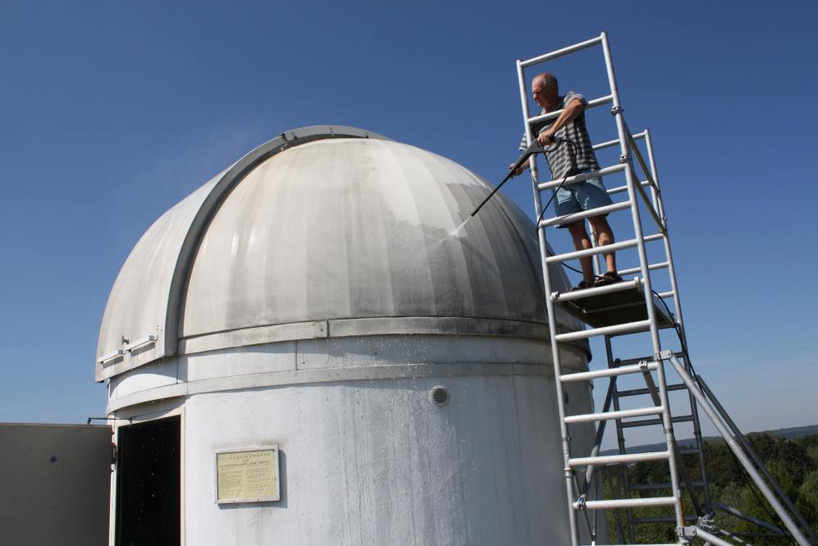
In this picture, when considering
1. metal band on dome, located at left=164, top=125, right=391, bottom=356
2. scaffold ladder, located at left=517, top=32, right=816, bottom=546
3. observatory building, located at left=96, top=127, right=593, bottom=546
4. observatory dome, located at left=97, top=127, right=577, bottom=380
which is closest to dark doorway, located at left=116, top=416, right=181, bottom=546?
observatory building, located at left=96, top=127, right=593, bottom=546

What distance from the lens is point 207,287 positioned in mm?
7754

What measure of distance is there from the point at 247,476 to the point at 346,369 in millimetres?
1503

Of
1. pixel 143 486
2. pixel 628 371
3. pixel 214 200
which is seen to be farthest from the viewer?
pixel 143 486

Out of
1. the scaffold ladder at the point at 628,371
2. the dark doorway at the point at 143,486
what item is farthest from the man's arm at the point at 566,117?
the dark doorway at the point at 143,486

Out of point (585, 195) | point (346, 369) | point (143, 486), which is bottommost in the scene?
point (143, 486)

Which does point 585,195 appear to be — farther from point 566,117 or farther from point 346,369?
point 346,369

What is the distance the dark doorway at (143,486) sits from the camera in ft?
28.3

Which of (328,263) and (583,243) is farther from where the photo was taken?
(328,263)

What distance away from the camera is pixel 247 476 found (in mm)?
7051

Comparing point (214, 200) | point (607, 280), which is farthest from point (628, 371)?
point (214, 200)

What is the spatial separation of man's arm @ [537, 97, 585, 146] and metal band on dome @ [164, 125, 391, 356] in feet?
13.1

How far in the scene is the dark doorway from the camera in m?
8.64

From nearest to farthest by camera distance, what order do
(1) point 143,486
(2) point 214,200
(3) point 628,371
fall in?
(3) point 628,371 → (2) point 214,200 → (1) point 143,486

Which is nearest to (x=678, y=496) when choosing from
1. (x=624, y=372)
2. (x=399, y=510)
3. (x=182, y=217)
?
(x=624, y=372)
